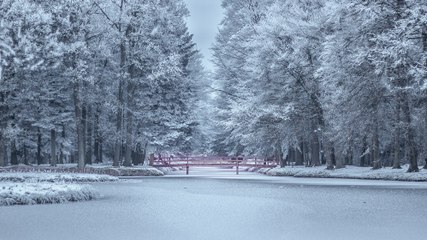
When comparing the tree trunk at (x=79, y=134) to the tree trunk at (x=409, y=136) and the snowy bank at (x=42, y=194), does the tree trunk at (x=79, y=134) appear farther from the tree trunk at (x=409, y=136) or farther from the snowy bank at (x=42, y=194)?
the tree trunk at (x=409, y=136)

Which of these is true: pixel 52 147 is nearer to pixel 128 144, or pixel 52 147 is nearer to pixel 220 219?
pixel 128 144

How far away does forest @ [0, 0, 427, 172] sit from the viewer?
26766 millimetres

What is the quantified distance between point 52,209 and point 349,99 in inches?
724

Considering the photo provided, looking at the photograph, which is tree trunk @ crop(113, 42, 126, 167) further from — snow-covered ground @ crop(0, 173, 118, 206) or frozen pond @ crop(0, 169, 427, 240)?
frozen pond @ crop(0, 169, 427, 240)

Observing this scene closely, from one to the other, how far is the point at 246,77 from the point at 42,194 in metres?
32.4

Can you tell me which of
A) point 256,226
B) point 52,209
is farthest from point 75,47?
point 256,226

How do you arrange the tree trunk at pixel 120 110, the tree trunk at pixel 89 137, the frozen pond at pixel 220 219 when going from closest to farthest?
the frozen pond at pixel 220 219
the tree trunk at pixel 120 110
the tree trunk at pixel 89 137

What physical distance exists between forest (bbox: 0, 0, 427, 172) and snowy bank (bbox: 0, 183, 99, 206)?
15.8ft

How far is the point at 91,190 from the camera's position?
667 inches

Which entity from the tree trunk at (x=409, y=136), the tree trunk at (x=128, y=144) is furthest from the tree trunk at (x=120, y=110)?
the tree trunk at (x=409, y=136)

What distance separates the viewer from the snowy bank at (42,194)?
1509 centimetres

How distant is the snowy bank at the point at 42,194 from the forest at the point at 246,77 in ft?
15.8

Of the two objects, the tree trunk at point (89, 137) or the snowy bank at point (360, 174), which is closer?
the snowy bank at point (360, 174)

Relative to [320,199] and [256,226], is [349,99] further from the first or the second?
[256,226]
